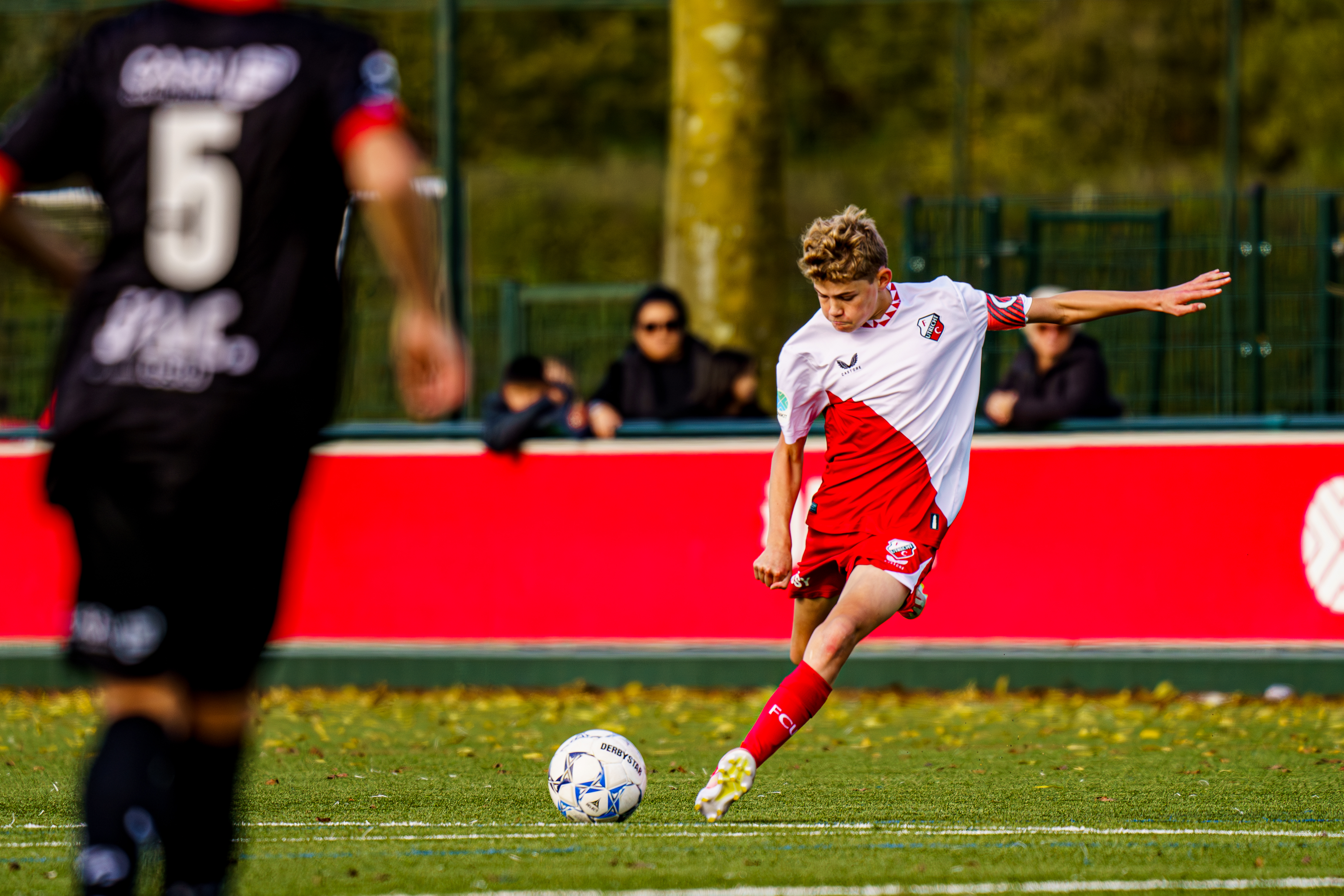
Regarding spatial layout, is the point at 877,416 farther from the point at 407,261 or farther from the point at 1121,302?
the point at 407,261

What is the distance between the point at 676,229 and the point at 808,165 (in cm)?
2624

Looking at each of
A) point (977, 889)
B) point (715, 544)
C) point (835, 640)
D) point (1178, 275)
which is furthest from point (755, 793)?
point (1178, 275)

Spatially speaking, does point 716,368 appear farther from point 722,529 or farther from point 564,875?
point 564,875

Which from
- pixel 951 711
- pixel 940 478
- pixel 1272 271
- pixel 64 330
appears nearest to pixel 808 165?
pixel 1272 271

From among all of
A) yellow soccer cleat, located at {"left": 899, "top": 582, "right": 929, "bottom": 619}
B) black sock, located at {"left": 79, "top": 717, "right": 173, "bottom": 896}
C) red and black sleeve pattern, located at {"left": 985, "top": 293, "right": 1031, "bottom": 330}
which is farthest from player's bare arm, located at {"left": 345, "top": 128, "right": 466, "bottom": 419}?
red and black sleeve pattern, located at {"left": 985, "top": 293, "right": 1031, "bottom": 330}

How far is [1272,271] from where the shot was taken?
11781 mm

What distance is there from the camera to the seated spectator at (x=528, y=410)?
10508 mm

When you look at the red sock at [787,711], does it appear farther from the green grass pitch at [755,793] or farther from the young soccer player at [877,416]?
the green grass pitch at [755,793]

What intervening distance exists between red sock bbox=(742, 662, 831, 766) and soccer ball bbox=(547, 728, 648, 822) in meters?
0.44

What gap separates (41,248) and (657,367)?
23.7 ft

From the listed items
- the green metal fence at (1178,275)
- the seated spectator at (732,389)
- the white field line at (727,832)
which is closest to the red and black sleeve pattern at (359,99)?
the white field line at (727,832)

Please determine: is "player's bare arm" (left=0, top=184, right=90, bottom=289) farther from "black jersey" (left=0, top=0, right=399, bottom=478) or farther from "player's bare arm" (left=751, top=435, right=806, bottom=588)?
"player's bare arm" (left=751, top=435, right=806, bottom=588)

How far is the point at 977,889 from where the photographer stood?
197 inches

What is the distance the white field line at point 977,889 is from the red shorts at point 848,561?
1562 mm
